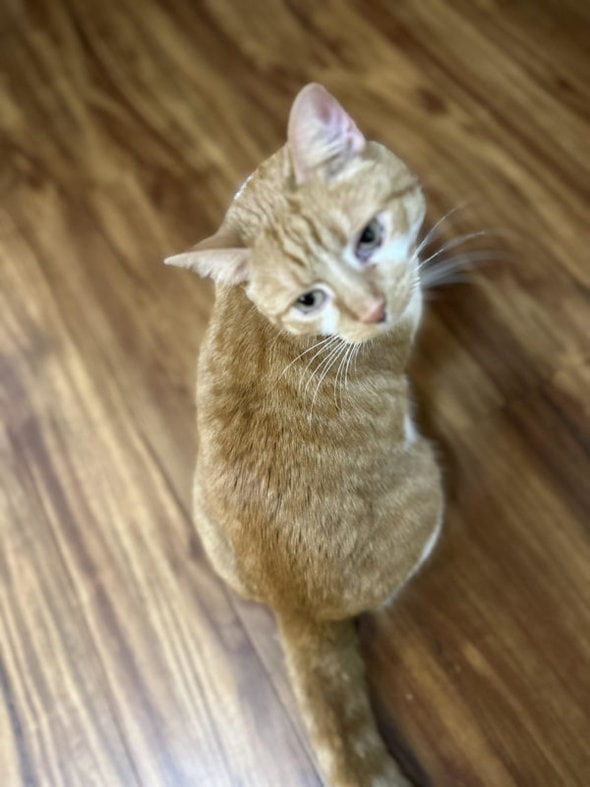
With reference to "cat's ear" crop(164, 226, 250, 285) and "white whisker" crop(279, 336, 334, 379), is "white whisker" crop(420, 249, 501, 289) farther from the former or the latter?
"cat's ear" crop(164, 226, 250, 285)

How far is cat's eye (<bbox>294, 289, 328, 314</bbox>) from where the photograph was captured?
0.97 metres

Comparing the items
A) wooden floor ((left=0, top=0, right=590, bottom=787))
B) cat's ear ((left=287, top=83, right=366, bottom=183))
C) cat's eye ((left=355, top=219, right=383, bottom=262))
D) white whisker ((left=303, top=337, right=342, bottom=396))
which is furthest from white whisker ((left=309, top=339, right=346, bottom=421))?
wooden floor ((left=0, top=0, right=590, bottom=787))

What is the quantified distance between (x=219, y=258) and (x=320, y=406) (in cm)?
26

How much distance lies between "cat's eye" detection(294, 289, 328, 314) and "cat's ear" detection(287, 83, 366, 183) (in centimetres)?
15

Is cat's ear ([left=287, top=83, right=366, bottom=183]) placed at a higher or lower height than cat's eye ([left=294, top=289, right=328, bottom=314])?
higher

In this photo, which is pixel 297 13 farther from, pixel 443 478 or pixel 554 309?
pixel 443 478

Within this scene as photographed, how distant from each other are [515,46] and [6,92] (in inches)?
50.2

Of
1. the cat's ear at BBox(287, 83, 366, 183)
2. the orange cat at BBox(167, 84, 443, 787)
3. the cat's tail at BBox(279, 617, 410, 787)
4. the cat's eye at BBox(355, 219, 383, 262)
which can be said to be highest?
the cat's ear at BBox(287, 83, 366, 183)

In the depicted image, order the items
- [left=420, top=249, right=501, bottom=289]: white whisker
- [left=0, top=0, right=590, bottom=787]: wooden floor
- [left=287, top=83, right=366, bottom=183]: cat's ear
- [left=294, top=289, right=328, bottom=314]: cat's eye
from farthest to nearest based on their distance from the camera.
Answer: [left=420, top=249, right=501, bottom=289]: white whisker < [left=0, top=0, right=590, bottom=787]: wooden floor < [left=294, top=289, right=328, bottom=314]: cat's eye < [left=287, top=83, right=366, bottom=183]: cat's ear

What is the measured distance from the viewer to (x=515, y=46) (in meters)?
1.61

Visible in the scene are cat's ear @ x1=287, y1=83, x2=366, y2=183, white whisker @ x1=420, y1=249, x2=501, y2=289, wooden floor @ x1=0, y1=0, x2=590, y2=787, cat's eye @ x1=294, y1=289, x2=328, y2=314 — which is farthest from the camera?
white whisker @ x1=420, y1=249, x2=501, y2=289

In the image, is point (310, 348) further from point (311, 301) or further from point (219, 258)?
point (219, 258)

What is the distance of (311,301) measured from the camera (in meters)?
0.98

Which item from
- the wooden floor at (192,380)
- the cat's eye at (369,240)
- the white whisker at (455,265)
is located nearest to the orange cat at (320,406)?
the cat's eye at (369,240)
